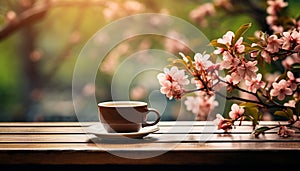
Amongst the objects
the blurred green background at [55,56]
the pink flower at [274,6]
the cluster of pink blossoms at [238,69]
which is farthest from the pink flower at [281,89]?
the blurred green background at [55,56]

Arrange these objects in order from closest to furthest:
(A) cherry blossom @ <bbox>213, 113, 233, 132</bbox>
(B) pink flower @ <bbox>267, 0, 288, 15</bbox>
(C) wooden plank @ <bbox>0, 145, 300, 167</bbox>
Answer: (C) wooden plank @ <bbox>0, 145, 300, 167</bbox>
(A) cherry blossom @ <bbox>213, 113, 233, 132</bbox>
(B) pink flower @ <bbox>267, 0, 288, 15</bbox>

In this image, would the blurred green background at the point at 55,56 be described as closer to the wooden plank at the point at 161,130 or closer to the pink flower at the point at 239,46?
the wooden plank at the point at 161,130

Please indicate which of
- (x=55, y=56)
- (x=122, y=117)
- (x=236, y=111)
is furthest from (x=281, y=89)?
(x=55, y=56)

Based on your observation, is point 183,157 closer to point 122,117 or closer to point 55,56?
point 122,117

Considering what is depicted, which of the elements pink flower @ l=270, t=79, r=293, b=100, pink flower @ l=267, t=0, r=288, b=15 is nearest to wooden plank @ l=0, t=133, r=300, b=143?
pink flower @ l=270, t=79, r=293, b=100

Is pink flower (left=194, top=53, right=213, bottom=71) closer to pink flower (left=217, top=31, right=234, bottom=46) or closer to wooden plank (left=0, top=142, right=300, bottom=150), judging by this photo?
pink flower (left=217, top=31, right=234, bottom=46)

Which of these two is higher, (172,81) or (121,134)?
(172,81)

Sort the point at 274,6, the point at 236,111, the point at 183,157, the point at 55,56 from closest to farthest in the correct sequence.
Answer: the point at 183,157
the point at 236,111
the point at 274,6
the point at 55,56

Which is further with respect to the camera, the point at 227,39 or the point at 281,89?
the point at 281,89

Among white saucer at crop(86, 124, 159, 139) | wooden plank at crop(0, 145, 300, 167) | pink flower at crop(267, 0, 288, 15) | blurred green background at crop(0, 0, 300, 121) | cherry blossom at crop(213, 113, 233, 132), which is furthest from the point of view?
blurred green background at crop(0, 0, 300, 121)

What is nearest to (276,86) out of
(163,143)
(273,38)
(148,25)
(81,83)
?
(273,38)

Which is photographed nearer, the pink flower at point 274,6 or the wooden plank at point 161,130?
the wooden plank at point 161,130

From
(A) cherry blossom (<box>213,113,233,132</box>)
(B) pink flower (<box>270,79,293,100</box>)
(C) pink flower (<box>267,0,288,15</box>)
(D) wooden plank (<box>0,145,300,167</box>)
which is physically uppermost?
(C) pink flower (<box>267,0,288,15</box>)

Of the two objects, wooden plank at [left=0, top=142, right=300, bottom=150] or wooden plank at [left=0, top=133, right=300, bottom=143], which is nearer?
wooden plank at [left=0, top=142, right=300, bottom=150]
